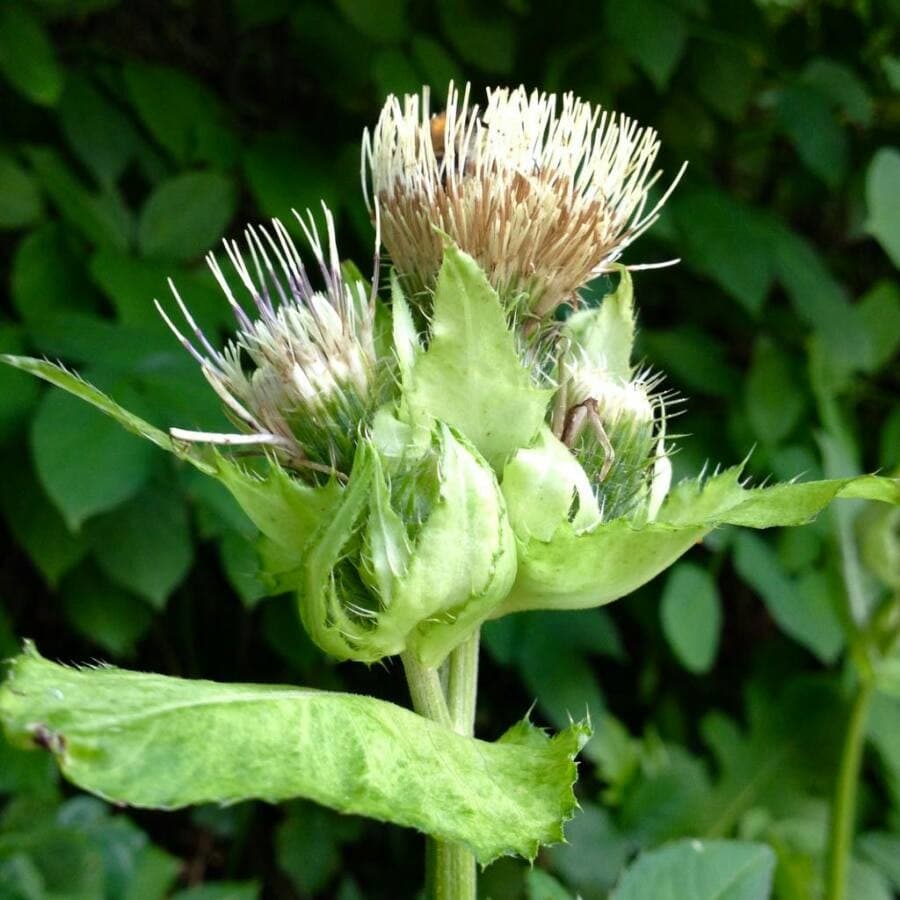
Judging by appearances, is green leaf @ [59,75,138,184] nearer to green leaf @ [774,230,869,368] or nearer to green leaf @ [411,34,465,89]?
green leaf @ [411,34,465,89]

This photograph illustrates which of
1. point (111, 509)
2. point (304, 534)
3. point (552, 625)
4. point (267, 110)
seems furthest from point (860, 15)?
point (304, 534)

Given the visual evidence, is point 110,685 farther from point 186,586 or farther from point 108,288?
point 186,586

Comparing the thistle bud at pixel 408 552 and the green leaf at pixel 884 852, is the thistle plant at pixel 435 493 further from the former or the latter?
the green leaf at pixel 884 852

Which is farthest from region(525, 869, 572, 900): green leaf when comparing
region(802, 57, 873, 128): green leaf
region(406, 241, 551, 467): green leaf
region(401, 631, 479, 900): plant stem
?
region(802, 57, 873, 128): green leaf

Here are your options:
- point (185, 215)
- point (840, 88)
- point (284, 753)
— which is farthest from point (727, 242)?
point (284, 753)

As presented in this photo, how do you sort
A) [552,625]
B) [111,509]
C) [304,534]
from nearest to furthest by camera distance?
[304,534], [111,509], [552,625]

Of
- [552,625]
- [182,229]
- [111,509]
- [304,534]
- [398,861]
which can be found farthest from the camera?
[398,861]
